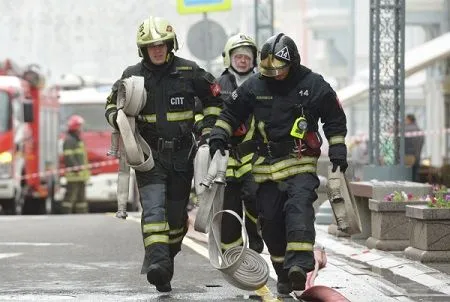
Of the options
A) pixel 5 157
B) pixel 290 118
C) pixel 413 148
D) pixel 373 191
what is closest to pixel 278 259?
pixel 290 118

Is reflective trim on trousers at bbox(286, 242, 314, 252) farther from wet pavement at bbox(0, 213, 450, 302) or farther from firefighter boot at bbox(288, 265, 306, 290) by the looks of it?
wet pavement at bbox(0, 213, 450, 302)

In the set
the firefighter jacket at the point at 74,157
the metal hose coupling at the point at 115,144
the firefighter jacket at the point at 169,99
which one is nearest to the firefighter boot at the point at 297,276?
the firefighter jacket at the point at 169,99

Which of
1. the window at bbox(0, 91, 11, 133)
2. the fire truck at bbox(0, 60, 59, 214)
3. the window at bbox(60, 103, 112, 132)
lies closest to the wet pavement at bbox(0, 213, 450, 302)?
the fire truck at bbox(0, 60, 59, 214)

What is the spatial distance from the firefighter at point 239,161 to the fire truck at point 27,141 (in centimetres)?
1565

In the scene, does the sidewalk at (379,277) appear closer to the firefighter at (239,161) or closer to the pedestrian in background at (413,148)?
the firefighter at (239,161)

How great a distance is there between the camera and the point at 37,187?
102 ft

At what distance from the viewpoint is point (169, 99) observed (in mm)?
10742

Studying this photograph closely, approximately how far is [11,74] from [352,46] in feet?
75.9

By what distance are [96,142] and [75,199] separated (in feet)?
8.71

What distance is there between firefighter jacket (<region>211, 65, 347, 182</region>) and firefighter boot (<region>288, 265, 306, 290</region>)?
669mm

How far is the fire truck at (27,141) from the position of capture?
2800 cm

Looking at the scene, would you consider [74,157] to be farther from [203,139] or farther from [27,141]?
[203,139]

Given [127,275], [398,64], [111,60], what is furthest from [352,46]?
[127,275]

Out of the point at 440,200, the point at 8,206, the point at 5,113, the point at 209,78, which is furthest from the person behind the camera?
the point at 8,206
